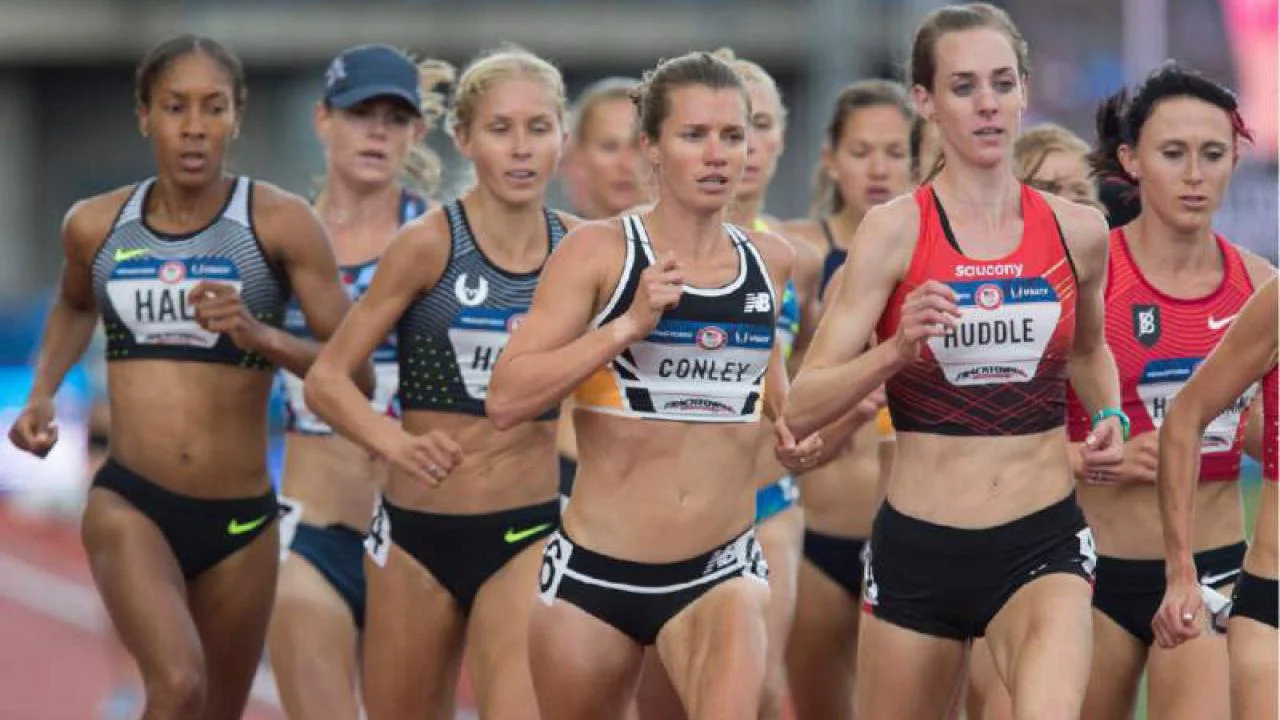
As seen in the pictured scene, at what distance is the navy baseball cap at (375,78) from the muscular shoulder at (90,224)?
1.13 meters

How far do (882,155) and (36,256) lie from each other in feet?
92.5

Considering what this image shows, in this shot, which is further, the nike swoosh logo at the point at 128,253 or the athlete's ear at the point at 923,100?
the nike swoosh logo at the point at 128,253

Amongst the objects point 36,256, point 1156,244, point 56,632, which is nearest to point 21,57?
point 36,256

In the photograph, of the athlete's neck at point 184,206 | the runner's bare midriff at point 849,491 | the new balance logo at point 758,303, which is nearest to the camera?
the new balance logo at point 758,303

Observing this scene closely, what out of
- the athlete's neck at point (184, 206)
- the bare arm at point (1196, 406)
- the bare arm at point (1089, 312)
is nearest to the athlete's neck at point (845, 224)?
the athlete's neck at point (184, 206)

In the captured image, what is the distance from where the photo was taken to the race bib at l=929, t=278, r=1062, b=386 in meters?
6.52

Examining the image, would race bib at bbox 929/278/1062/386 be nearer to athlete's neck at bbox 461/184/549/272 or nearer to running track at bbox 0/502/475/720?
athlete's neck at bbox 461/184/549/272

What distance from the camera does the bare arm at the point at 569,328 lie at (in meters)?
6.55

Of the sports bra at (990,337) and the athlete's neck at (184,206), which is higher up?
the athlete's neck at (184,206)

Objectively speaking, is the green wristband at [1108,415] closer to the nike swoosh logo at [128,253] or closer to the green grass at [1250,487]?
the nike swoosh logo at [128,253]

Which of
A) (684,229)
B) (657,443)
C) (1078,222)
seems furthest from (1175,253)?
(657,443)

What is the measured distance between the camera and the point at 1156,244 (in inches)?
298

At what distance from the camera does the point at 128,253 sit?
831 cm

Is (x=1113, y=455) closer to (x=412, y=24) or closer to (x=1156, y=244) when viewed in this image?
(x=1156, y=244)
